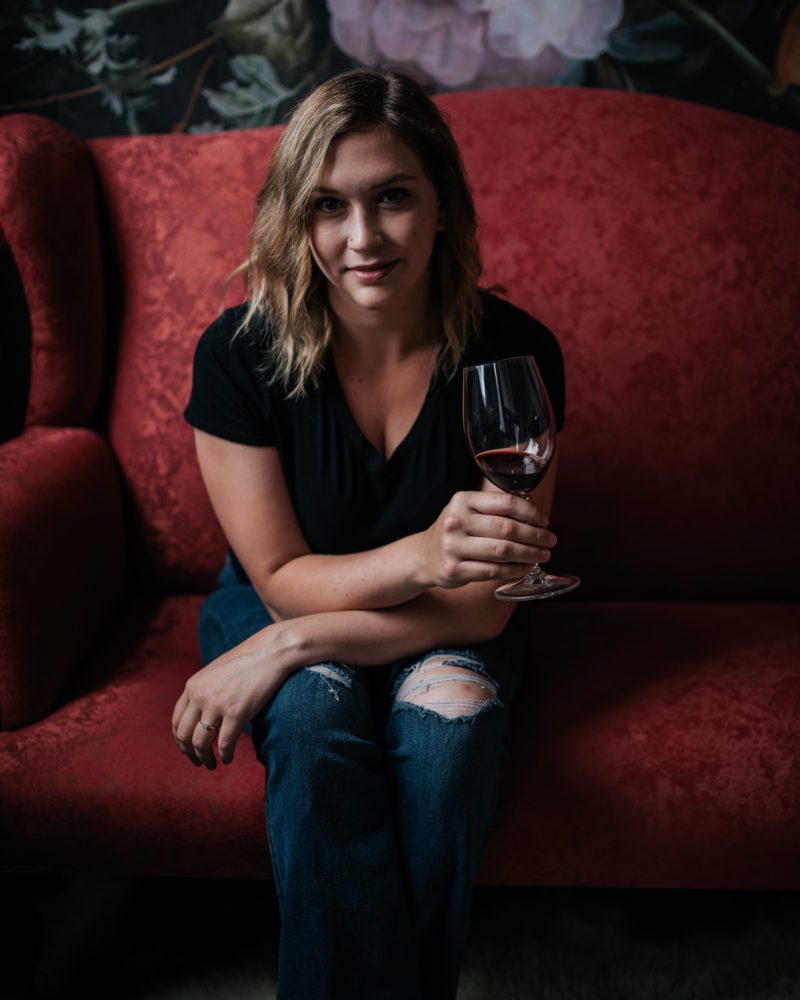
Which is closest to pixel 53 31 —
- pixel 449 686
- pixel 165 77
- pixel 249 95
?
pixel 165 77

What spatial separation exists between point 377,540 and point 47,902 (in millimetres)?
798

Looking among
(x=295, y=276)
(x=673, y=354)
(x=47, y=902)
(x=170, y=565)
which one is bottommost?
(x=47, y=902)

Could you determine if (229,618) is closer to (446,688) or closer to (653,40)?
(446,688)

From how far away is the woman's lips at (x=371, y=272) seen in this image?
4.05ft

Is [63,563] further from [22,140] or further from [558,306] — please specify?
[558,306]

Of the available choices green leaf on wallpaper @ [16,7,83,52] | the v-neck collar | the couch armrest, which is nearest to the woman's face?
the v-neck collar

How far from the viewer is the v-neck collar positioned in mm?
1354

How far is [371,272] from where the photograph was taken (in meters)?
1.24

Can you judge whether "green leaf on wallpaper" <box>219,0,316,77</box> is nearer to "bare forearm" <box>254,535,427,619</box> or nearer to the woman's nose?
the woman's nose

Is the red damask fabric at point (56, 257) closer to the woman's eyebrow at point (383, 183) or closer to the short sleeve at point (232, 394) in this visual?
the short sleeve at point (232, 394)

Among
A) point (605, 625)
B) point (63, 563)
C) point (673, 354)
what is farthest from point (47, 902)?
point (673, 354)

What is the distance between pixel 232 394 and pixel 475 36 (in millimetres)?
1064

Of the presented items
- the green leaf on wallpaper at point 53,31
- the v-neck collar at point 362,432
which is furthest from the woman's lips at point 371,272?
the green leaf on wallpaper at point 53,31

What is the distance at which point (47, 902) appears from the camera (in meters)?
1.52
